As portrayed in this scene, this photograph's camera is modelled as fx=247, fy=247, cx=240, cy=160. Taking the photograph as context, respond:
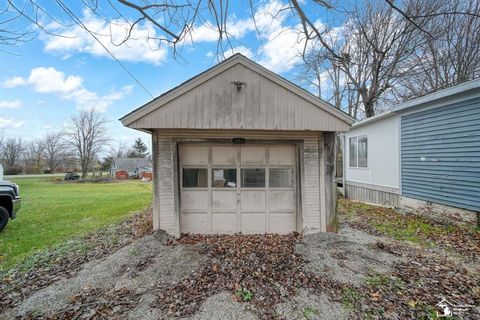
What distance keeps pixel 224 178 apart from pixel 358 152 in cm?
865

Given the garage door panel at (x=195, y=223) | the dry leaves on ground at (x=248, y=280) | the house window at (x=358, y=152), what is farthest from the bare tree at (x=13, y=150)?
the dry leaves on ground at (x=248, y=280)

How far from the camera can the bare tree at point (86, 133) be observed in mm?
41625

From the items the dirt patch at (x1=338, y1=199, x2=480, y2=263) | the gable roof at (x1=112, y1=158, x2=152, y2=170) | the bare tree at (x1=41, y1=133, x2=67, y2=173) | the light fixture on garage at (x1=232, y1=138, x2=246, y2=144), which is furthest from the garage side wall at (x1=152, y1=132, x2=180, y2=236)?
the bare tree at (x1=41, y1=133, x2=67, y2=173)

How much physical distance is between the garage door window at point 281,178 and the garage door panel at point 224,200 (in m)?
0.96

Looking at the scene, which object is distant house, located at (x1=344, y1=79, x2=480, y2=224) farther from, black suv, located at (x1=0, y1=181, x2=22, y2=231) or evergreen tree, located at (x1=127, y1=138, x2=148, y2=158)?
evergreen tree, located at (x1=127, y1=138, x2=148, y2=158)

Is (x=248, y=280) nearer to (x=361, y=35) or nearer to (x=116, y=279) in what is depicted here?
(x=116, y=279)

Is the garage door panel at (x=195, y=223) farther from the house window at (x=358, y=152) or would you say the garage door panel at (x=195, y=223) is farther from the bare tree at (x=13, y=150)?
the bare tree at (x=13, y=150)

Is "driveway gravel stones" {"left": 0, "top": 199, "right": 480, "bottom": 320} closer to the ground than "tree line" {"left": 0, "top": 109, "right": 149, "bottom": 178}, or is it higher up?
closer to the ground

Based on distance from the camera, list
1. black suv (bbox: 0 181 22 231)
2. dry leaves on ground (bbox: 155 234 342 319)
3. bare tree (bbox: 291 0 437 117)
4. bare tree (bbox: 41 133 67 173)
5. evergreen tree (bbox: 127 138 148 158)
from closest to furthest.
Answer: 1. dry leaves on ground (bbox: 155 234 342 319)
2. black suv (bbox: 0 181 22 231)
3. bare tree (bbox: 291 0 437 117)
4. bare tree (bbox: 41 133 67 173)
5. evergreen tree (bbox: 127 138 148 158)

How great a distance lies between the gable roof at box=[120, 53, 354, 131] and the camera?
5027mm

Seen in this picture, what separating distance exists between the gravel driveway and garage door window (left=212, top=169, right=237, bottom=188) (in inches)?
62.1

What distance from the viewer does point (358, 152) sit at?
12008mm

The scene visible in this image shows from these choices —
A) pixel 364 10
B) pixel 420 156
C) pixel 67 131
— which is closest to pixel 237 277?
pixel 420 156

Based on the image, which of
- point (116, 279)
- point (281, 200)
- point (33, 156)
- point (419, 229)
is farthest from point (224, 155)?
point (33, 156)
